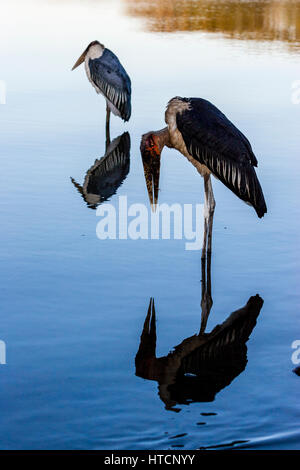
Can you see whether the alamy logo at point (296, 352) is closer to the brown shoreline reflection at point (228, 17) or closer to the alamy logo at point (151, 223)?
the alamy logo at point (151, 223)

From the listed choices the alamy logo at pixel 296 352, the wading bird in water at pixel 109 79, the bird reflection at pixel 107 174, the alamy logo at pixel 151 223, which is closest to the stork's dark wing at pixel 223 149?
the alamy logo at pixel 151 223

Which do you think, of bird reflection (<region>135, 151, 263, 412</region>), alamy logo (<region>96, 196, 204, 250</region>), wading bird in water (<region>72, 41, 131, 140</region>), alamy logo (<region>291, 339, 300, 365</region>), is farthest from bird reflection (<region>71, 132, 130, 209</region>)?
alamy logo (<region>291, 339, 300, 365</region>)

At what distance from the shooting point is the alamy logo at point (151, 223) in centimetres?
872

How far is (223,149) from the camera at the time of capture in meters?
8.23

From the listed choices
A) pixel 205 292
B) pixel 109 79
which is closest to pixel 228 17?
pixel 109 79

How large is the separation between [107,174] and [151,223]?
2.20 metres

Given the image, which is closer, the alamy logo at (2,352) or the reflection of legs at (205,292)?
the alamy logo at (2,352)

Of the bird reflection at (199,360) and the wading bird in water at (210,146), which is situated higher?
the wading bird in water at (210,146)

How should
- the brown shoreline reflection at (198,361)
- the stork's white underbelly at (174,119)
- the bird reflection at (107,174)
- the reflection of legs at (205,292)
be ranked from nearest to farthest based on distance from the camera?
1. the brown shoreline reflection at (198,361)
2. the reflection of legs at (205,292)
3. the stork's white underbelly at (174,119)
4. the bird reflection at (107,174)

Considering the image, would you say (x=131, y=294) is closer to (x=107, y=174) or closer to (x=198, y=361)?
(x=198, y=361)

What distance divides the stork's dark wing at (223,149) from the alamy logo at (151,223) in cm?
71

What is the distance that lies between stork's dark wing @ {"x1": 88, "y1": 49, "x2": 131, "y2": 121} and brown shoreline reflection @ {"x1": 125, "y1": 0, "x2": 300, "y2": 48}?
35.9ft

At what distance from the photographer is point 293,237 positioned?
Answer: 8.77 m

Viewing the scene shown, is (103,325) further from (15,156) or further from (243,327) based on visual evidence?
(15,156)
